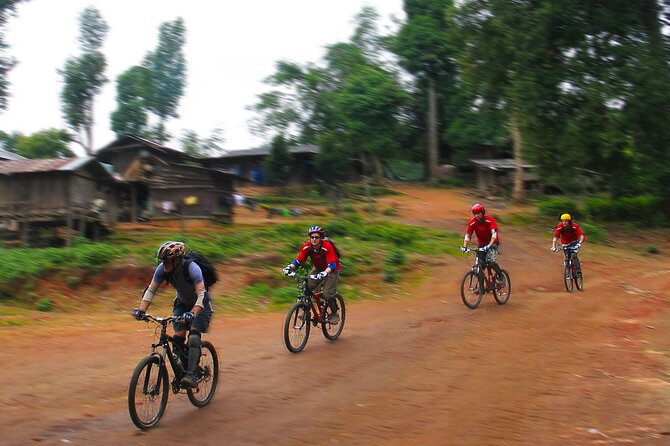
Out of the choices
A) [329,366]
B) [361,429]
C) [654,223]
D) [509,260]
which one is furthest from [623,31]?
[361,429]

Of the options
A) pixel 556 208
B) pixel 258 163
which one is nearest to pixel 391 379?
pixel 556 208

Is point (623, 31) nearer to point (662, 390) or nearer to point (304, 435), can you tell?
point (662, 390)

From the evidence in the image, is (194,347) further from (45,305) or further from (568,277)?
(568,277)

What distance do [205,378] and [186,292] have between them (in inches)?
40.6

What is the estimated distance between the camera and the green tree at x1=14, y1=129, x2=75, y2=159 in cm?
5591

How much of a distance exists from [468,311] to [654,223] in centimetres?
2141

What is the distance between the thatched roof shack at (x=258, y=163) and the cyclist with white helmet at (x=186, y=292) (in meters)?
41.1

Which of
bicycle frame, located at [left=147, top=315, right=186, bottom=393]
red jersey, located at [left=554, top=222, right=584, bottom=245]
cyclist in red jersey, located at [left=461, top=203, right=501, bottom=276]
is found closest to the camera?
bicycle frame, located at [left=147, top=315, right=186, bottom=393]

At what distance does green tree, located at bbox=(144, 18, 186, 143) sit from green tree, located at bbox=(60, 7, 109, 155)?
5.29 meters

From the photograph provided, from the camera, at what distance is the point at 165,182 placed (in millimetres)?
31203

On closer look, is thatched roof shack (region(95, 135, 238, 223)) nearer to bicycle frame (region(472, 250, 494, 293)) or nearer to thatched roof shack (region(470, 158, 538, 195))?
bicycle frame (region(472, 250, 494, 293))

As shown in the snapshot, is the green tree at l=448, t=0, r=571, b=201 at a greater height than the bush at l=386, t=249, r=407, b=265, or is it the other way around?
the green tree at l=448, t=0, r=571, b=201

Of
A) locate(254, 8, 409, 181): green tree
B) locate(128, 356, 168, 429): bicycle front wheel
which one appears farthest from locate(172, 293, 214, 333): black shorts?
locate(254, 8, 409, 181): green tree

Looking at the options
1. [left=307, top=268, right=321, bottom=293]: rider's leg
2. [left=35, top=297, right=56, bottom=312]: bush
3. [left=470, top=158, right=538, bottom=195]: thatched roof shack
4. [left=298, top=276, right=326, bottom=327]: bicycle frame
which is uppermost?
[left=470, top=158, right=538, bottom=195]: thatched roof shack
